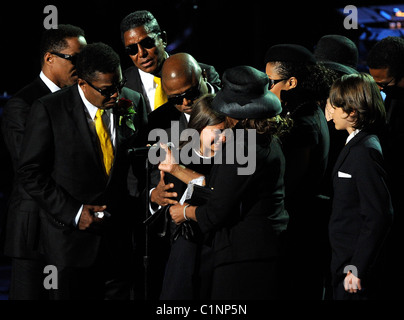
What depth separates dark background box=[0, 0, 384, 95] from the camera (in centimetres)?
775

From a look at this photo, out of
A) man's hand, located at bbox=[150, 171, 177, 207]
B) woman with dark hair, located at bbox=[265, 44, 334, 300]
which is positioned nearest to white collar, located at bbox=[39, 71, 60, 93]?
man's hand, located at bbox=[150, 171, 177, 207]

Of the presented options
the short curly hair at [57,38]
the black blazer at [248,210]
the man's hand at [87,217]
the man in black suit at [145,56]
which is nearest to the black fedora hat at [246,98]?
the black blazer at [248,210]

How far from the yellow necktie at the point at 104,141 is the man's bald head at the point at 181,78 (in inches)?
21.0

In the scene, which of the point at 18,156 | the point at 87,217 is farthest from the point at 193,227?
the point at 18,156

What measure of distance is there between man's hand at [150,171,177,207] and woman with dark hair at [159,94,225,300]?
5 centimetres

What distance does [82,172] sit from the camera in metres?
3.34

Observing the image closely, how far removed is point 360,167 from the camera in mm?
3002

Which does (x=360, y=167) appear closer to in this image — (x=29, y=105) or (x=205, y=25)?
(x=29, y=105)

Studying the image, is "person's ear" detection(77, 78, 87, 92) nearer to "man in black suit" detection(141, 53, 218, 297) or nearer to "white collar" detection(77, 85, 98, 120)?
"white collar" detection(77, 85, 98, 120)

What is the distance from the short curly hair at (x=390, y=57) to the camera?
13.4 feet

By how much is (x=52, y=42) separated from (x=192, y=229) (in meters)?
1.73

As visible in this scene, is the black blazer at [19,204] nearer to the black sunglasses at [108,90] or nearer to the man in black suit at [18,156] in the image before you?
the man in black suit at [18,156]

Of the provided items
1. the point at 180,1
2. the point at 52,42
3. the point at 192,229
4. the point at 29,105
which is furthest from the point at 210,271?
the point at 180,1

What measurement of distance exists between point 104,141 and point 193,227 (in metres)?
0.78
